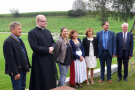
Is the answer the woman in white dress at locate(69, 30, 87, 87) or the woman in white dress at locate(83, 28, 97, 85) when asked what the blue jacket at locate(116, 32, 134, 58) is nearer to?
the woman in white dress at locate(83, 28, 97, 85)

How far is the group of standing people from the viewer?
313cm

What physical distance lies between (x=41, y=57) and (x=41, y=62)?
4.7 inches

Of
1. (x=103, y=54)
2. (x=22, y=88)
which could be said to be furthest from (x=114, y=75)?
(x=22, y=88)

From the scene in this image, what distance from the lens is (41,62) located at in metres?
3.55

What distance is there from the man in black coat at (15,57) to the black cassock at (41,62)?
324 mm

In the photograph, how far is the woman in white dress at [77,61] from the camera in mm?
4441

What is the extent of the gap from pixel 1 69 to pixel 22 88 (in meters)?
3.68

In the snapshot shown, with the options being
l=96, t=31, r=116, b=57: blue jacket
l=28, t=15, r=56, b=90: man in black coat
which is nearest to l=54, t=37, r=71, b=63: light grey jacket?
l=28, t=15, r=56, b=90: man in black coat

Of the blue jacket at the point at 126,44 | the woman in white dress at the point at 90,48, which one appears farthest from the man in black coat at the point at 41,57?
the blue jacket at the point at 126,44

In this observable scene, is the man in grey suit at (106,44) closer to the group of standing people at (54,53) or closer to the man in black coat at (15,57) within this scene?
the group of standing people at (54,53)

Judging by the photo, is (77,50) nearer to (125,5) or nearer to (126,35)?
(126,35)

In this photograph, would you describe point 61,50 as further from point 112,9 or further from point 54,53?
point 112,9

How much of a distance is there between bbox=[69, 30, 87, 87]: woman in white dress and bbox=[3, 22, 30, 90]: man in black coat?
1637 millimetres

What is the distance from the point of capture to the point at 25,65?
330cm
